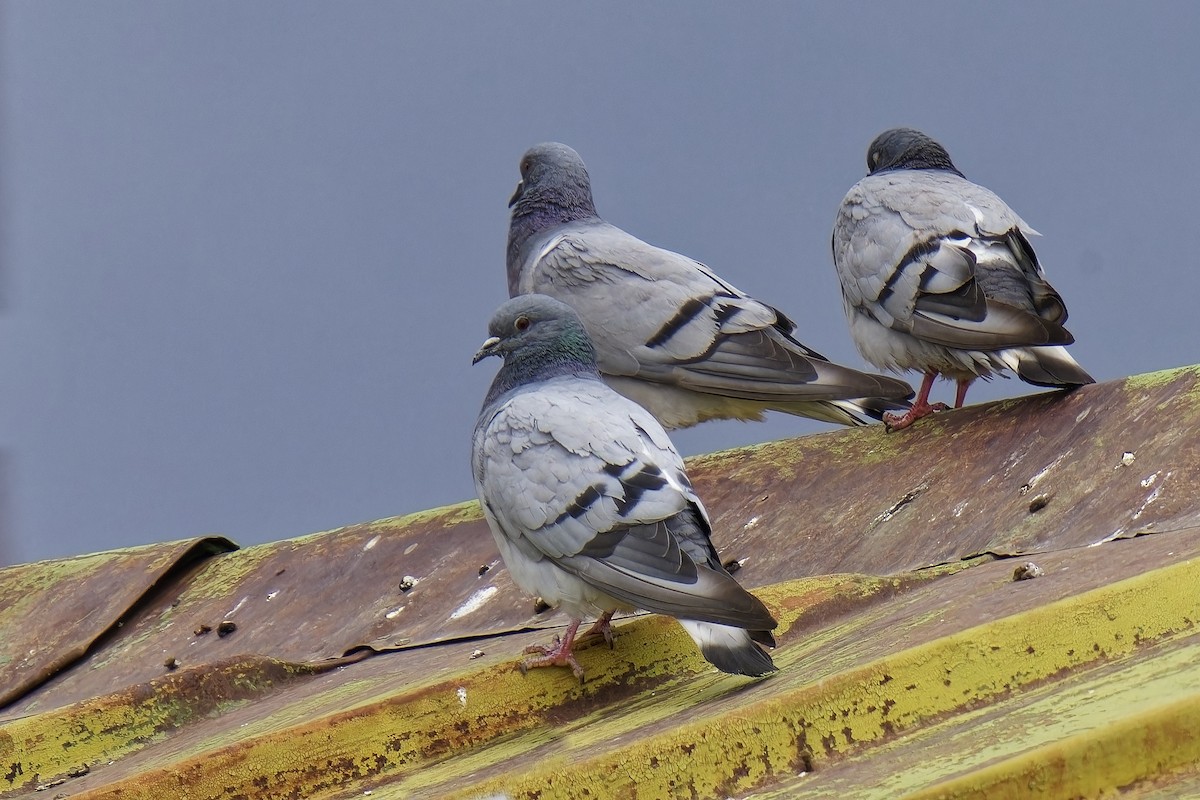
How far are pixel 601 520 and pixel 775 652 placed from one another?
0.63 meters

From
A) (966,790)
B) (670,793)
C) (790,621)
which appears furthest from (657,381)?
(966,790)

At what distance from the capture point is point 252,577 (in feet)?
22.4

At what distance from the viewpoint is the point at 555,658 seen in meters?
4.40

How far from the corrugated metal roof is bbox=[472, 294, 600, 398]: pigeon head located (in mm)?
922

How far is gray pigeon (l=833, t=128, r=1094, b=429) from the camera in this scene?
6.62 meters

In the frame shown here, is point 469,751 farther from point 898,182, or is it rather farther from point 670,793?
point 898,182

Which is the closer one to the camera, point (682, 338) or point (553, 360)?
point (553, 360)

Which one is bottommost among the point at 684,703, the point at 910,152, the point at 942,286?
the point at 684,703

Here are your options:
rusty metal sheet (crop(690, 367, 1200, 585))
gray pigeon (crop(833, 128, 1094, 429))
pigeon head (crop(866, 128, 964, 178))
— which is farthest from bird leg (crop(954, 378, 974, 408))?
pigeon head (crop(866, 128, 964, 178))

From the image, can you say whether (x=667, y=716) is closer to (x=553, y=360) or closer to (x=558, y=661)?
(x=558, y=661)

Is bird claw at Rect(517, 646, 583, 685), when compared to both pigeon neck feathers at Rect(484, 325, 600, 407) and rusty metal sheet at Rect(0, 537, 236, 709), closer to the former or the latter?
pigeon neck feathers at Rect(484, 325, 600, 407)

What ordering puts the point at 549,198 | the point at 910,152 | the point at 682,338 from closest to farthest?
the point at 682,338 → the point at 910,152 → the point at 549,198

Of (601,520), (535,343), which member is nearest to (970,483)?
(535,343)

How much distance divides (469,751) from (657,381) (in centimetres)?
415
